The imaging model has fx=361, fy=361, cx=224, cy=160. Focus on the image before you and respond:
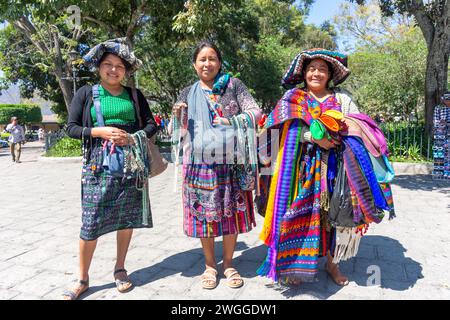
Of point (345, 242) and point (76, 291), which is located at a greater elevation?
point (345, 242)

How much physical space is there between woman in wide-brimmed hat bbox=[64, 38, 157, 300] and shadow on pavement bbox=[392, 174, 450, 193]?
18.0ft

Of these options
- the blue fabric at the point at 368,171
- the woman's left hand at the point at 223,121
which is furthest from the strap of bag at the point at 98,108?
the blue fabric at the point at 368,171

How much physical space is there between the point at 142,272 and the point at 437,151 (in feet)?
20.2

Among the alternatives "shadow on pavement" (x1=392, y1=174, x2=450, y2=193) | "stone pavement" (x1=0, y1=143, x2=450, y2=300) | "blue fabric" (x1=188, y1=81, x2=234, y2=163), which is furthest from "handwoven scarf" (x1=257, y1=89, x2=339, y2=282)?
"shadow on pavement" (x1=392, y1=174, x2=450, y2=193)

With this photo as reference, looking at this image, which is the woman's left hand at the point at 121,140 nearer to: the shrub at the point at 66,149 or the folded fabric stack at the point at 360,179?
the folded fabric stack at the point at 360,179

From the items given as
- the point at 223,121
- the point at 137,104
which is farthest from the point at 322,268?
the point at 137,104

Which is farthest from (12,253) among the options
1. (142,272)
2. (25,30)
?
(25,30)

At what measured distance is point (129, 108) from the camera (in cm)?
265

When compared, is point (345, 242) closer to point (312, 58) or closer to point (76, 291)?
point (312, 58)

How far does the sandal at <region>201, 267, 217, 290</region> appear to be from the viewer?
2.73m

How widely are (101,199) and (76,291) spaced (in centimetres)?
70

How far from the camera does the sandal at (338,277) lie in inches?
109

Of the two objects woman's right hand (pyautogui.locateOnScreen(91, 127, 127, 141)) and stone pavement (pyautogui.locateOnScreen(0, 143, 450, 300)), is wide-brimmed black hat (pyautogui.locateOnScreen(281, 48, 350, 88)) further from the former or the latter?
stone pavement (pyautogui.locateOnScreen(0, 143, 450, 300))

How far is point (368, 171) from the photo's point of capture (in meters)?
2.48
